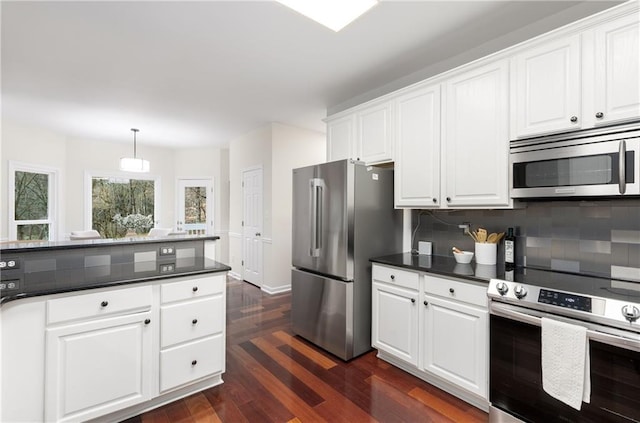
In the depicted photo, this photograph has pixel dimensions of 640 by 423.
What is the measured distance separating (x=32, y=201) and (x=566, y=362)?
22.9 ft

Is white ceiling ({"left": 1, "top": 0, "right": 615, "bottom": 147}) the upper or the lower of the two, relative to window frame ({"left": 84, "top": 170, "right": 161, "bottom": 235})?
upper

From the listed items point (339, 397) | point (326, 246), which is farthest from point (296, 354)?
point (326, 246)

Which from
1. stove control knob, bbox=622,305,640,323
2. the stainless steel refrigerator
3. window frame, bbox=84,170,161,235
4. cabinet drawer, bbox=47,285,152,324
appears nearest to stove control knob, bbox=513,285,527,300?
stove control knob, bbox=622,305,640,323

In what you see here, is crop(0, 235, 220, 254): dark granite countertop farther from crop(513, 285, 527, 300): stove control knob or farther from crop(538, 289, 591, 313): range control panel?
crop(538, 289, 591, 313): range control panel

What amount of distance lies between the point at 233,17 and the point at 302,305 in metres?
2.55

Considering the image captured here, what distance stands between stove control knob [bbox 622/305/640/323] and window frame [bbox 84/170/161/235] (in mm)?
7238

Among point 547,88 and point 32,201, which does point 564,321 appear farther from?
point 32,201

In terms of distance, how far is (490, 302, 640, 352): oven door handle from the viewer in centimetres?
134

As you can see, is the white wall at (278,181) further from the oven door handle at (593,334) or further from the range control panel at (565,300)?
the range control panel at (565,300)

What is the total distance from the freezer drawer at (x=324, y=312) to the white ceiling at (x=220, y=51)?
2023 mm

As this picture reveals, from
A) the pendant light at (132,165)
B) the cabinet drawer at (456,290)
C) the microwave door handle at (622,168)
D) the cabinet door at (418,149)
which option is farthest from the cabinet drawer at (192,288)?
the pendant light at (132,165)

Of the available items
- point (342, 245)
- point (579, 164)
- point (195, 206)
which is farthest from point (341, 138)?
point (195, 206)

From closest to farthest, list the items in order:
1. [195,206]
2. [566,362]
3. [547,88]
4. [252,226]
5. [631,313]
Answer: [631,313], [566,362], [547,88], [252,226], [195,206]

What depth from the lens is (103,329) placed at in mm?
1769
